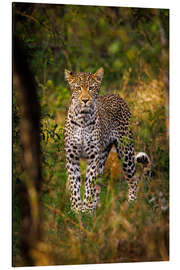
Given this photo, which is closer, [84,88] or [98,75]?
[84,88]

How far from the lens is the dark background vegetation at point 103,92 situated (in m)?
4.36

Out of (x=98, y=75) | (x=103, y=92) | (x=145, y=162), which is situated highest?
(x=98, y=75)

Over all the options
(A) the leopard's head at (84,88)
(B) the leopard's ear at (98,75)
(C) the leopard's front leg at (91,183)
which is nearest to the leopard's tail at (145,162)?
(C) the leopard's front leg at (91,183)

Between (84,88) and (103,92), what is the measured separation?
391mm

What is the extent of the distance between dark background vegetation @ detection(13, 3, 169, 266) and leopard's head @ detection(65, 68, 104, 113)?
7.6 inches

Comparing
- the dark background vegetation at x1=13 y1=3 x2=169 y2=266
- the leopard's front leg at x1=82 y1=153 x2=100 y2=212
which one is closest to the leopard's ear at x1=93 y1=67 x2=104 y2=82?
Result: the dark background vegetation at x1=13 y1=3 x2=169 y2=266

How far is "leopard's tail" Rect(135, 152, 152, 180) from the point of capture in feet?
17.1

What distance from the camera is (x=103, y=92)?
5.57 meters

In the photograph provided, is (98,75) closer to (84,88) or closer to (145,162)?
(84,88)

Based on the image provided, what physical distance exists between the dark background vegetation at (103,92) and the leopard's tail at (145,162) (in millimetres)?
53

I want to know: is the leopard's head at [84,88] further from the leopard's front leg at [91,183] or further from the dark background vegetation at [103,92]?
the leopard's front leg at [91,183]

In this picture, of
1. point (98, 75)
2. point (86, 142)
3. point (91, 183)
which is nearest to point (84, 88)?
point (98, 75)
